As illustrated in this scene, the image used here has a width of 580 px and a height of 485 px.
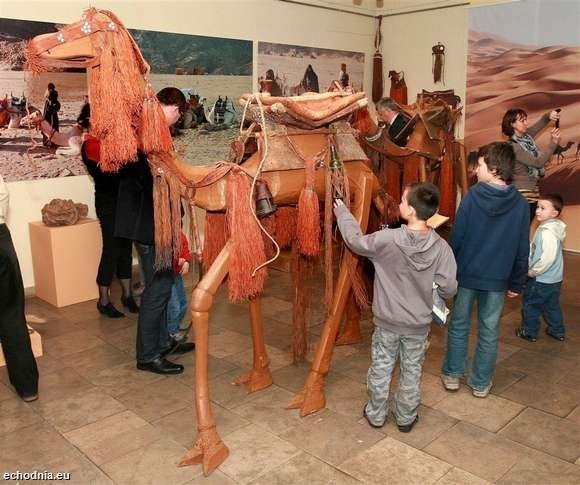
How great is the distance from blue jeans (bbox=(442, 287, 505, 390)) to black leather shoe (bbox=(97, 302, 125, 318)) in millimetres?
2680

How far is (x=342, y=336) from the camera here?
4.05 m

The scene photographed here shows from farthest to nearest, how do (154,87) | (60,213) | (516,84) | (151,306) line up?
(516,84) → (154,87) → (60,213) → (151,306)

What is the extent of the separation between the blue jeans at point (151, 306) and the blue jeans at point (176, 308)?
1.01 feet

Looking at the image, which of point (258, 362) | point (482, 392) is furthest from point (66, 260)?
point (482, 392)

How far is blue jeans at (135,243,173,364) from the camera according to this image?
11.4ft

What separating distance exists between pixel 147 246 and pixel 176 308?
2.00ft

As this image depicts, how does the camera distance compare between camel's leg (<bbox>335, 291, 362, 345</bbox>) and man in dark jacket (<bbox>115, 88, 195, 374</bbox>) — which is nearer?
man in dark jacket (<bbox>115, 88, 195, 374</bbox>)

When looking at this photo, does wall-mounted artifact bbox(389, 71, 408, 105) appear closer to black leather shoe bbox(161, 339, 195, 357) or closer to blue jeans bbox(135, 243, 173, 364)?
black leather shoe bbox(161, 339, 195, 357)

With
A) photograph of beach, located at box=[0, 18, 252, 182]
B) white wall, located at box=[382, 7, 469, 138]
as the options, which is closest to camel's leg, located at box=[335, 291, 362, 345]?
photograph of beach, located at box=[0, 18, 252, 182]

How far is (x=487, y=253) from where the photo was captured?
10.1 feet

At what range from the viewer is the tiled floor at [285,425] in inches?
100.0

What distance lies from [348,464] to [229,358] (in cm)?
143

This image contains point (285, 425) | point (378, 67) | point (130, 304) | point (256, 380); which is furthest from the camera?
point (378, 67)

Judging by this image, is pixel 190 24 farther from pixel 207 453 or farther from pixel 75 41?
pixel 207 453
